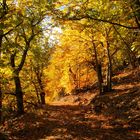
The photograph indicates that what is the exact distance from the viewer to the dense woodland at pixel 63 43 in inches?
477

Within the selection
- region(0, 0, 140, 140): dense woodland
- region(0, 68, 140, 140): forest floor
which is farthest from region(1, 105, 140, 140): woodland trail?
region(0, 0, 140, 140): dense woodland

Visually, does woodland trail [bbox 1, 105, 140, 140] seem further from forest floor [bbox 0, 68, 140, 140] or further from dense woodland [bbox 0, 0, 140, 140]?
dense woodland [bbox 0, 0, 140, 140]

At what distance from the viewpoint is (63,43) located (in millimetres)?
29688

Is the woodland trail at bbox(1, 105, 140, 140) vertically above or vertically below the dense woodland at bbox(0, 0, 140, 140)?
below

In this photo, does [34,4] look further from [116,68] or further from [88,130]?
[116,68]

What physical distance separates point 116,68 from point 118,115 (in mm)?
30247

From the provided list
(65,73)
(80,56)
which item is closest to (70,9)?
(80,56)

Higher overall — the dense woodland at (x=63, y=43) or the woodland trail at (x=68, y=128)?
the dense woodland at (x=63, y=43)

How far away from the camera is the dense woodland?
477 inches

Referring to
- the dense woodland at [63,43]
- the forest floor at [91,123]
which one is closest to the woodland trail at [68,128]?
the forest floor at [91,123]

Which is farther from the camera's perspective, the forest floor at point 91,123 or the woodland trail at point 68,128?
the forest floor at point 91,123

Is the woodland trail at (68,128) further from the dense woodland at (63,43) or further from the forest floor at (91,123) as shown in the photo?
the dense woodland at (63,43)

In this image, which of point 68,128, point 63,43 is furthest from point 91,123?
point 63,43

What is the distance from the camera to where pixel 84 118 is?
1825 cm
